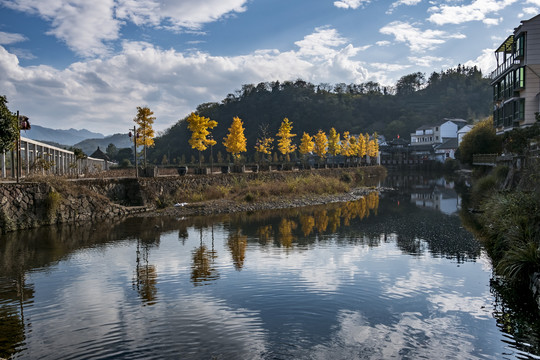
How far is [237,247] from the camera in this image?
2178cm

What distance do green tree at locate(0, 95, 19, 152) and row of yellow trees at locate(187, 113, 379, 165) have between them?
83.3ft

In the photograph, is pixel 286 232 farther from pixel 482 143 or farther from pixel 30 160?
pixel 482 143

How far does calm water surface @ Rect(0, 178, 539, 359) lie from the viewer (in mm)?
10219

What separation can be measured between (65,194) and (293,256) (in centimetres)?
1931

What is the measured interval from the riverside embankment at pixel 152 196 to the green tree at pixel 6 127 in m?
2.76

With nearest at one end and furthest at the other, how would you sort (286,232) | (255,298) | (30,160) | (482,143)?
(255,298), (286,232), (30,160), (482,143)

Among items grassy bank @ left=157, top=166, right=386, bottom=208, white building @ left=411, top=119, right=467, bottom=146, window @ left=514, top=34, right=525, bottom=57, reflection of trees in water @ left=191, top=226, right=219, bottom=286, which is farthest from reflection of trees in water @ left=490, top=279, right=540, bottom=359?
white building @ left=411, top=119, right=467, bottom=146

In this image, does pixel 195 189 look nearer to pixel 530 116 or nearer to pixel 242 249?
pixel 242 249

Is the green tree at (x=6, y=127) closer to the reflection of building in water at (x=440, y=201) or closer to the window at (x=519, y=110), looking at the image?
the reflection of building in water at (x=440, y=201)

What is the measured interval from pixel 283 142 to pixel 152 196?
1621 inches

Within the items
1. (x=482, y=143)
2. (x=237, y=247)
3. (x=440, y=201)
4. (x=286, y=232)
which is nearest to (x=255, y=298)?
(x=237, y=247)

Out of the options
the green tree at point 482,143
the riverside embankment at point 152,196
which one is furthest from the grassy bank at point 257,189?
the green tree at point 482,143

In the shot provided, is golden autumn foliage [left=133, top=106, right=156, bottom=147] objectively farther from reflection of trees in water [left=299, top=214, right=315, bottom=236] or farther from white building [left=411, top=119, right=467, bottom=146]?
white building [left=411, top=119, right=467, bottom=146]

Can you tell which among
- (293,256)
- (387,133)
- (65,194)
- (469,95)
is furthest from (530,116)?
(469,95)
